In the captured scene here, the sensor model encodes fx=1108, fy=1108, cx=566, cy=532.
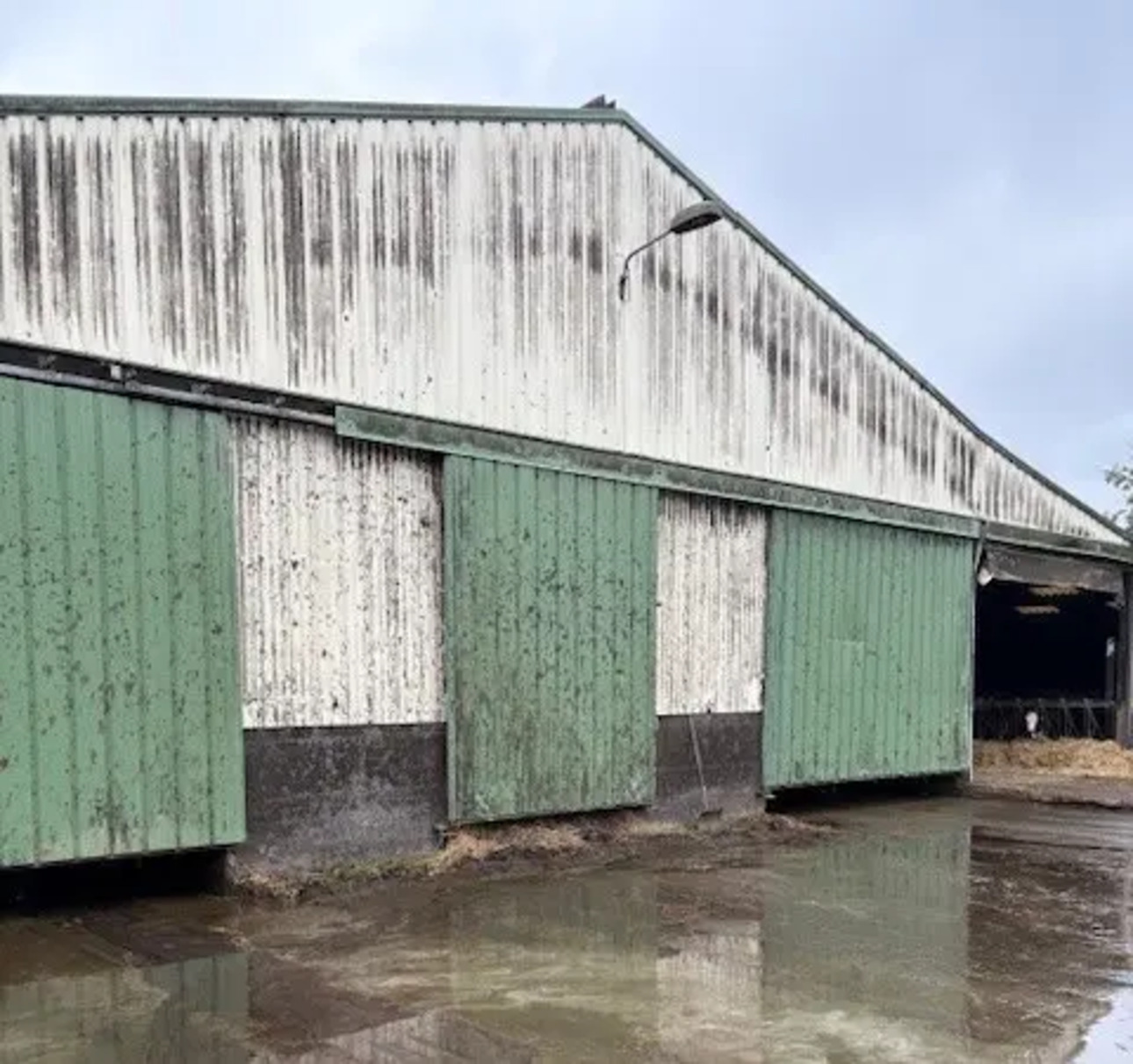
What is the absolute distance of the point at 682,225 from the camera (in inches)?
342

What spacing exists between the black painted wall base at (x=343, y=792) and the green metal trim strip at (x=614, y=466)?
1955mm

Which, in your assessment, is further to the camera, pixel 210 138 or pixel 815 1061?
pixel 210 138

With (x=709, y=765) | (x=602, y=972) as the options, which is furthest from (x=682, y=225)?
(x=602, y=972)

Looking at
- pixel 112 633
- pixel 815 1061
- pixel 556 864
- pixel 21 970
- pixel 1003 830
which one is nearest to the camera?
pixel 815 1061

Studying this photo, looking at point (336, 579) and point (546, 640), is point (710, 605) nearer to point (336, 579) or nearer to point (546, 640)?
point (546, 640)

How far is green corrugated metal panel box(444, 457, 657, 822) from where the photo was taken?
780 centimetres

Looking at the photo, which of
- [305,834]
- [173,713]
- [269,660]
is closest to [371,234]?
[269,660]

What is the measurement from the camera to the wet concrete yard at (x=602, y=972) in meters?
4.54

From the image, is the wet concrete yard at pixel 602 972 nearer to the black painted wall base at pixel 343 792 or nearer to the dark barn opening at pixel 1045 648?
the black painted wall base at pixel 343 792

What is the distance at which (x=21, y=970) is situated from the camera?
5.25 metres

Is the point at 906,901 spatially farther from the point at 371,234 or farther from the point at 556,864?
the point at 371,234

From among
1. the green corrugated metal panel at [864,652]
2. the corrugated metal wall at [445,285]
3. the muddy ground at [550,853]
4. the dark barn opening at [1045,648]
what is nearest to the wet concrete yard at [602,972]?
the muddy ground at [550,853]

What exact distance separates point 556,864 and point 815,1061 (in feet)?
12.5

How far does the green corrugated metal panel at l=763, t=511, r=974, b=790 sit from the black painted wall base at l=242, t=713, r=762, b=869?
3.77m
